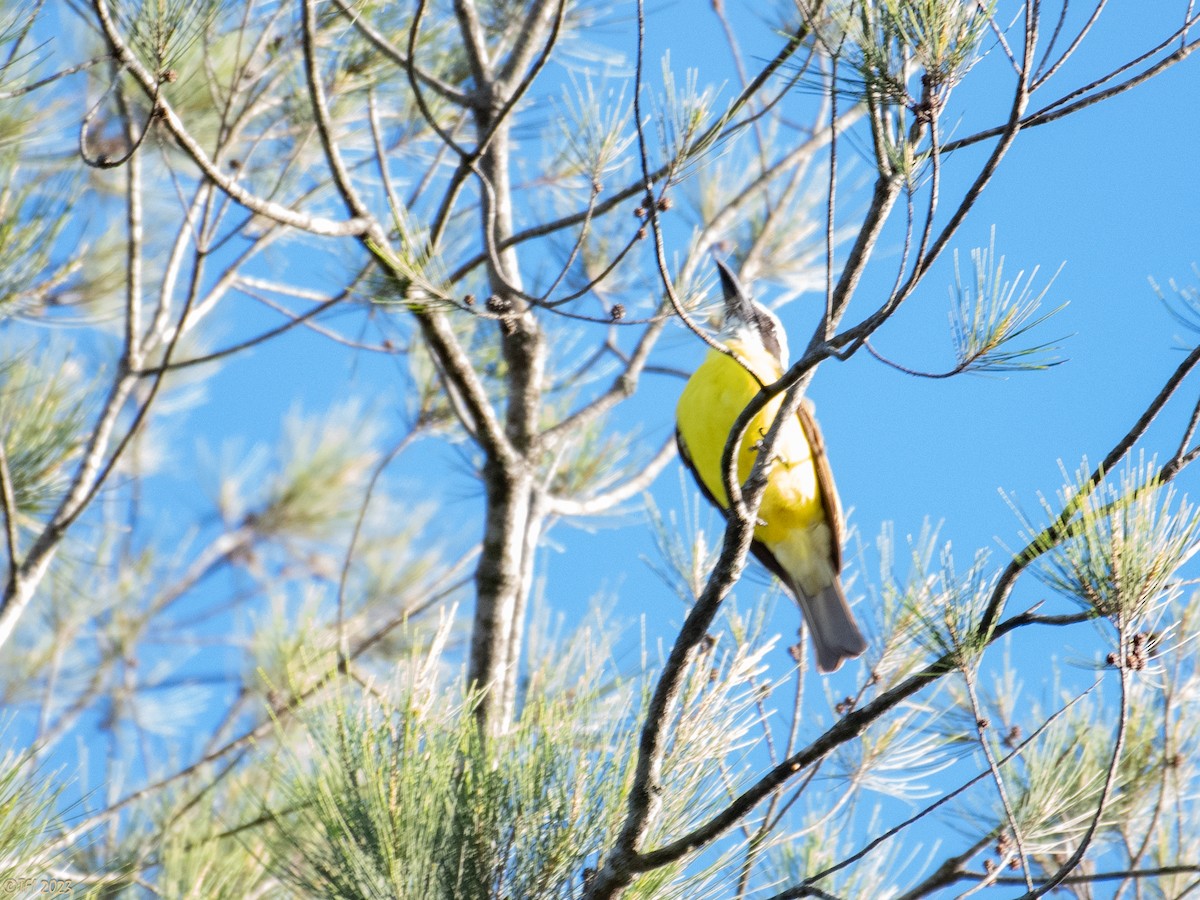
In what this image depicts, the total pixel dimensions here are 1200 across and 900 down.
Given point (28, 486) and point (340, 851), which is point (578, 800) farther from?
point (28, 486)

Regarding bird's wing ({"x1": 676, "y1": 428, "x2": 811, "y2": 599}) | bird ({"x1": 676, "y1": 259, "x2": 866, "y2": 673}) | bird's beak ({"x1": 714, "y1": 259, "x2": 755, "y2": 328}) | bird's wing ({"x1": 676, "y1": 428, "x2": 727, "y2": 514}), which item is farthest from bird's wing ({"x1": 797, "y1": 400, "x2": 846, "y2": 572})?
bird's beak ({"x1": 714, "y1": 259, "x2": 755, "y2": 328})

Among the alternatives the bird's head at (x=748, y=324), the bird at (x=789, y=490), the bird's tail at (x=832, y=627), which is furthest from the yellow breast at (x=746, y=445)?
the bird's head at (x=748, y=324)

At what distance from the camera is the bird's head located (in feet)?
12.8

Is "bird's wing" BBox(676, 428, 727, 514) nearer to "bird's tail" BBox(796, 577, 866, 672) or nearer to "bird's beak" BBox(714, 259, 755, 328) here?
"bird's tail" BBox(796, 577, 866, 672)

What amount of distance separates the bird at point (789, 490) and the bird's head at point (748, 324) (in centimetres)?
7

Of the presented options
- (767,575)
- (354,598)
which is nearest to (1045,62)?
(767,575)

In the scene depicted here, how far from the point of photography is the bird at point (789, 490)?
3373 mm

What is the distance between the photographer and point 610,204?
276 centimetres

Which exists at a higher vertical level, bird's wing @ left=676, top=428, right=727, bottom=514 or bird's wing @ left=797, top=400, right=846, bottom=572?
bird's wing @ left=676, top=428, right=727, bottom=514

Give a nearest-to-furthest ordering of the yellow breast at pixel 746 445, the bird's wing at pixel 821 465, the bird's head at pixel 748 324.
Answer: the yellow breast at pixel 746 445, the bird's wing at pixel 821 465, the bird's head at pixel 748 324

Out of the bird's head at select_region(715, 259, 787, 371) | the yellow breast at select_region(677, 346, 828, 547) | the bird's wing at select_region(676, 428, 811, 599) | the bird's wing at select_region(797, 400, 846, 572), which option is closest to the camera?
the yellow breast at select_region(677, 346, 828, 547)

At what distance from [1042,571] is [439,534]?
3709 mm

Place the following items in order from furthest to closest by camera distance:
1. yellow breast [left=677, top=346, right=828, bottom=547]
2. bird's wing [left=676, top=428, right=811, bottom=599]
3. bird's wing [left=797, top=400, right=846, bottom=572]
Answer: bird's wing [left=676, top=428, right=811, bottom=599], bird's wing [left=797, top=400, right=846, bottom=572], yellow breast [left=677, top=346, right=828, bottom=547]

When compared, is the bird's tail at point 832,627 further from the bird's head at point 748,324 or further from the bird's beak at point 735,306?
the bird's beak at point 735,306
